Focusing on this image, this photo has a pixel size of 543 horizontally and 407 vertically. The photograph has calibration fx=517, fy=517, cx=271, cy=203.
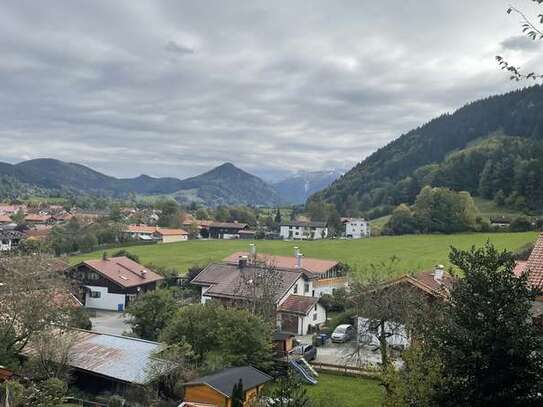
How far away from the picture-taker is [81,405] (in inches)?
1004

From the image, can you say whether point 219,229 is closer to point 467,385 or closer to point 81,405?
point 81,405

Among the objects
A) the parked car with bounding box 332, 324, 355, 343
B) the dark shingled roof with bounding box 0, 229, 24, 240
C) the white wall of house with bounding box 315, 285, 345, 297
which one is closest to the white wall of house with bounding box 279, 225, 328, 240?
the dark shingled roof with bounding box 0, 229, 24, 240

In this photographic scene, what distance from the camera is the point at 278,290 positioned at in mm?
43188

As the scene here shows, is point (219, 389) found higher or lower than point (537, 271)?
lower

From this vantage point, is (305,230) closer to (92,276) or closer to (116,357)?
(92,276)

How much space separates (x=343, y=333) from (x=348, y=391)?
1210 cm

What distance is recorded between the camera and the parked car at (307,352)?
34.0m

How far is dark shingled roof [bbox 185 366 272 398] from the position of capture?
2302cm

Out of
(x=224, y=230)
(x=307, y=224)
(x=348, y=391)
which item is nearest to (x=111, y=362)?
(x=348, y=391)

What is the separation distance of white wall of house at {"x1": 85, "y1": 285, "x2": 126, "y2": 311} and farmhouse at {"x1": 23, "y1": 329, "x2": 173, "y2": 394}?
2188 cm

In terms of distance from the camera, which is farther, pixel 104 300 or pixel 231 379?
pixel 104 300

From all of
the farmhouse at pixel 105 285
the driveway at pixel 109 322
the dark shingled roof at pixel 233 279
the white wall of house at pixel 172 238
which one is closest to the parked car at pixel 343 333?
the dark shingled roof at pixel 233 279

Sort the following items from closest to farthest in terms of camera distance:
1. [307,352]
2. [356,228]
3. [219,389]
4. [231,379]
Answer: [219,389] → [231,379] → [307,352] → [356,228]

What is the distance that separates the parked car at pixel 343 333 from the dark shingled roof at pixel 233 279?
5.54m
